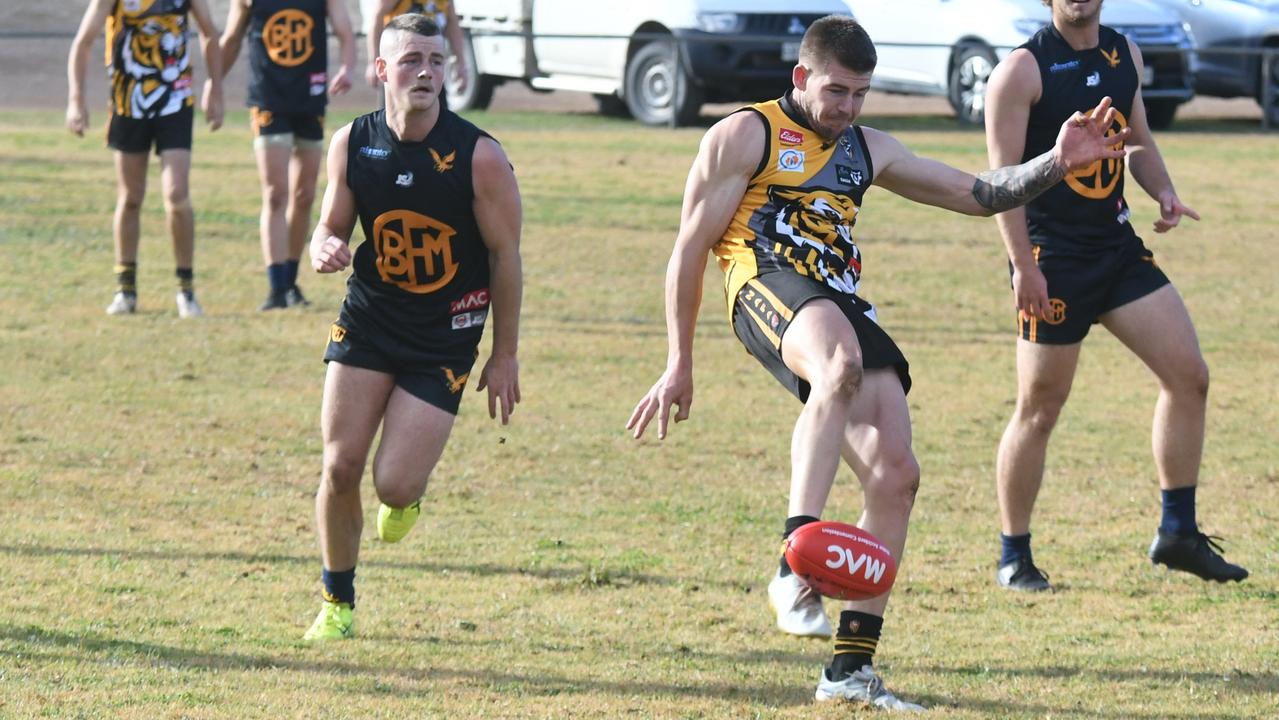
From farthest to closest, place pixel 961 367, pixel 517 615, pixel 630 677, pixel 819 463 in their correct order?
pixel 961 367
pixel 517 615
pixel 630 677
pixel 819 463

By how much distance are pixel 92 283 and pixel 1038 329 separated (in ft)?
26.3

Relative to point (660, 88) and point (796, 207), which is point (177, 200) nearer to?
point (796, 207)

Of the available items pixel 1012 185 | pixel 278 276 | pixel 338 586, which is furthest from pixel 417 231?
pixel 278 276

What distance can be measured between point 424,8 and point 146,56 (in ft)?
5.67

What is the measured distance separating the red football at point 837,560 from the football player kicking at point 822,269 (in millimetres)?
216

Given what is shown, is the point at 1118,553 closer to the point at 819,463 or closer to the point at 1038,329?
the point at 1038,329

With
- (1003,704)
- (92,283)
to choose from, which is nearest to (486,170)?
(1003,704)

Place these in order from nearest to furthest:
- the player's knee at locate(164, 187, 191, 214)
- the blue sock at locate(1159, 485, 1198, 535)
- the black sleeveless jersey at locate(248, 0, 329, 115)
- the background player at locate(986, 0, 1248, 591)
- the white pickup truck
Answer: the background player at locate(986, 0, 1248, 591) → the blue sock at locate(1159, 485, 1198, 535) → the player's knee at locate(164, 187, 191, 214) → the black sleeveless jersey at locate(248, 0, 329, 115) → the white pickup truck

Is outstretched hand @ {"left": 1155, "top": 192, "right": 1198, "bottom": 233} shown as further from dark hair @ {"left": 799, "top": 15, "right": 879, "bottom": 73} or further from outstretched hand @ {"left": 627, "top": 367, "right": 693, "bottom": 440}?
outstretched hand @ {"left": 627, "top": 367, "right": 693, "bottom": 440}

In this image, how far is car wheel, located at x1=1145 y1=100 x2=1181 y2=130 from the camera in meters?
21.8

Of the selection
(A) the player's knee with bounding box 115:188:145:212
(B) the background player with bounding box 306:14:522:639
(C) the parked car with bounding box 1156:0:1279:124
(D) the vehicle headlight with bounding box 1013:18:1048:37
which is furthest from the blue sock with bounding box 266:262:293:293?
(C) the parked car with bounding box 1156:0:1279:124

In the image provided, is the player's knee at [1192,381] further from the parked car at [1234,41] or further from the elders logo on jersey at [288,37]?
the parked car at [1234,41]

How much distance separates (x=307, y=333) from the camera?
11.7 m

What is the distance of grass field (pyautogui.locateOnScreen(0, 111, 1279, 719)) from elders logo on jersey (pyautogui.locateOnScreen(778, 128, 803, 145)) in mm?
1664
